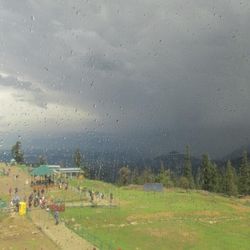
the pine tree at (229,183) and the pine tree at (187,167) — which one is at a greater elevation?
the pine tree at (187,167)

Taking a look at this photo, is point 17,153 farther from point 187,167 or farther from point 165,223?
point 165,223

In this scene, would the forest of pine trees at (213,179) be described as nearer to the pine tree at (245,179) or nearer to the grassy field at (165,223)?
the pine tree at (245,179)

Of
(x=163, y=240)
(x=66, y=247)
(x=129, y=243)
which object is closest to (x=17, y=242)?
(x=66, y=247)

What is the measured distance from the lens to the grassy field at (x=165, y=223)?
1807 inches

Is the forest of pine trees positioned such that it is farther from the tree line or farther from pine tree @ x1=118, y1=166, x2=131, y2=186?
pine tree @ x1=118, y1=166, x2=131, y2=186

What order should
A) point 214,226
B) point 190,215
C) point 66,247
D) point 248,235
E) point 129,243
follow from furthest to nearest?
1. point 190,215
2. point 214,226
3. point 248,235
4. point 129,243
5. point 66,247

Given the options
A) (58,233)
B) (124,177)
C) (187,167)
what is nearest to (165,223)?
(58,233)

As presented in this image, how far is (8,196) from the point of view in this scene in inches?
2721

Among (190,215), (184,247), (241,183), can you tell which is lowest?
(184,247)

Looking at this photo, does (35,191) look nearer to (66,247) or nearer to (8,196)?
(8,196)

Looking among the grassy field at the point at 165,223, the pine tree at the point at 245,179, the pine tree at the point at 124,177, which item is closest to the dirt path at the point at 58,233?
the grassy field at the point at 165,223

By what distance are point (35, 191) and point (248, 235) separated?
37343mm

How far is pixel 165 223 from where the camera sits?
54906mm

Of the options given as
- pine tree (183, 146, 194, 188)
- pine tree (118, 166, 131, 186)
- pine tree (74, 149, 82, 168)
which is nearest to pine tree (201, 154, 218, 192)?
pine tree (183, 146, 194, 188)
